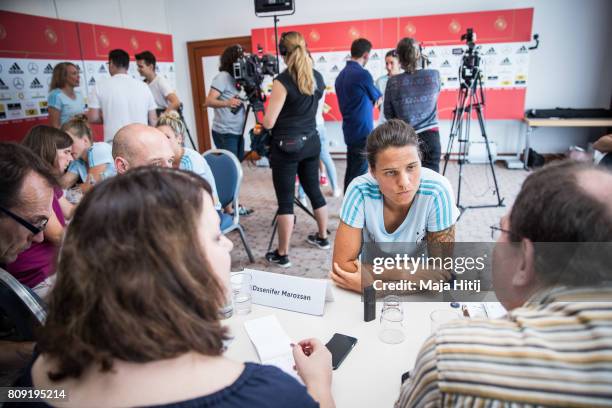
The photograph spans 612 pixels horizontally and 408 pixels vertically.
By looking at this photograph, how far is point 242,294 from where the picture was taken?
4.34 feet

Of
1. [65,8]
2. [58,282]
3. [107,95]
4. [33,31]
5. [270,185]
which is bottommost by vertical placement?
[270,185]

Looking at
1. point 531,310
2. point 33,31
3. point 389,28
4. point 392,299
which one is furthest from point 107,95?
point 389,28

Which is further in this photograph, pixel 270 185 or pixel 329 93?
pixel 329 93

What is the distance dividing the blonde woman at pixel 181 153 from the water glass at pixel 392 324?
1.31m

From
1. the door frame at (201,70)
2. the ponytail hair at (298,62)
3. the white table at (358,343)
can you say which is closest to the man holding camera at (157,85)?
the ponytail hair at (298,62)

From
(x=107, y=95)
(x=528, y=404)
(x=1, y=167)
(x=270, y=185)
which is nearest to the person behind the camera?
(x=528, y=404)

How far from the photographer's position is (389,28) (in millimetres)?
5828

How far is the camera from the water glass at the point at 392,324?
1.11 meters

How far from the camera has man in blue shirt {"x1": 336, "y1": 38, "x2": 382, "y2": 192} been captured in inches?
132

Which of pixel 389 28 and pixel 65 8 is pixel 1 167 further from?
pixel 389 28

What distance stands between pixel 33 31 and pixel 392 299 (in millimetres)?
4982

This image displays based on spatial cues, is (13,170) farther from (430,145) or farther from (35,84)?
(35,84)

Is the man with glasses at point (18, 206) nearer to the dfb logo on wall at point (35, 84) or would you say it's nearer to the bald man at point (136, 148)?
the bald man at point (136, 148)

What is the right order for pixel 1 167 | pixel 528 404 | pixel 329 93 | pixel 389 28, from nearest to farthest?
pixel 528 404 → pixel 1 167 → pixel 389 28 → pixel 329 93
